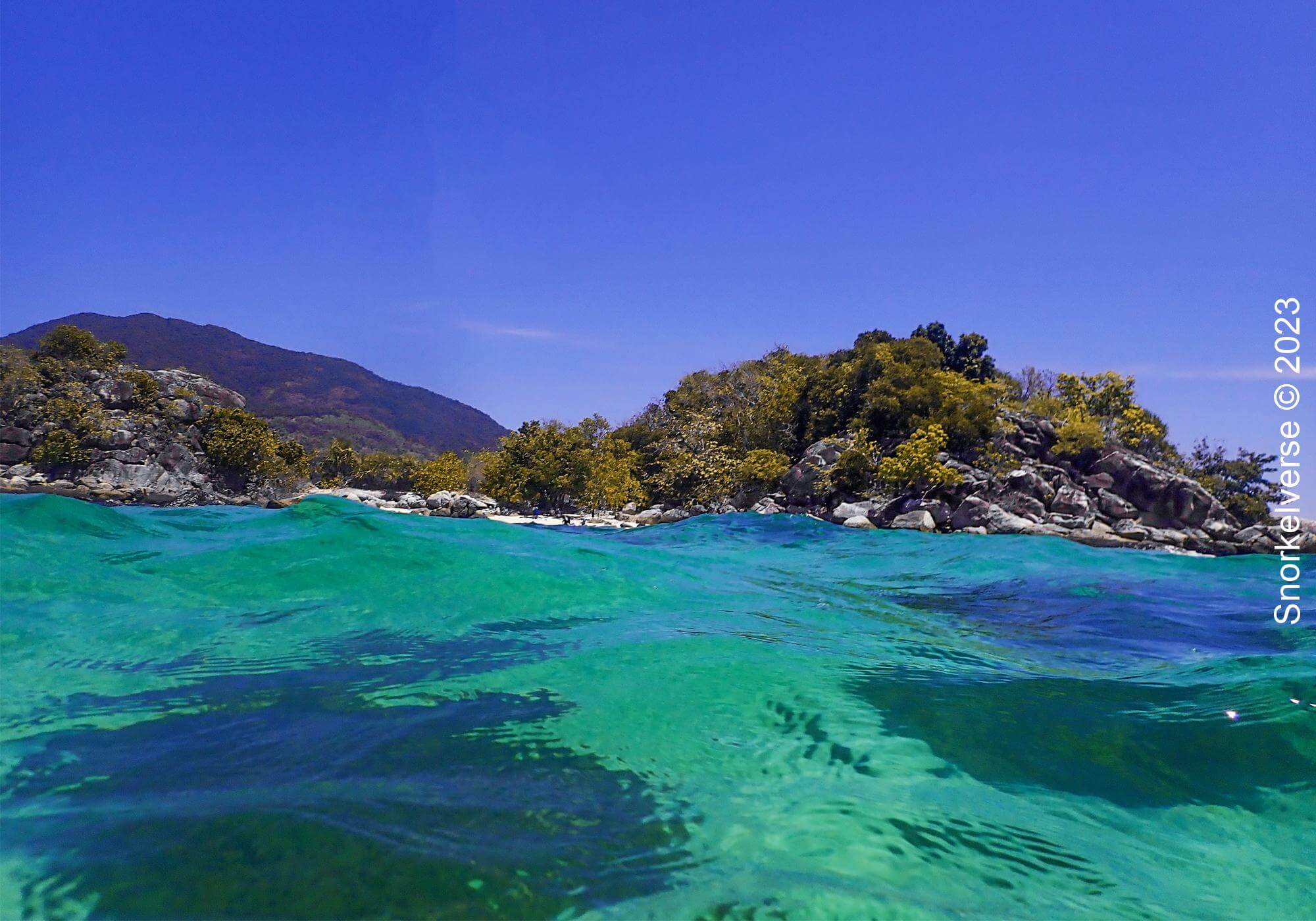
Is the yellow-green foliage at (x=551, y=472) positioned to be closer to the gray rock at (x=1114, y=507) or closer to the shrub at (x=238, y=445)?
the shrub at (x=238, y=445)

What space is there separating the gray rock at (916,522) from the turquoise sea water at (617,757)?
14.2m

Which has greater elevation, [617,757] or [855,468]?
[855,468]

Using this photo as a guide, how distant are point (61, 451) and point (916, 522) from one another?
3480 cm

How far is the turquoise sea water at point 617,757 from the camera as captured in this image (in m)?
1.69

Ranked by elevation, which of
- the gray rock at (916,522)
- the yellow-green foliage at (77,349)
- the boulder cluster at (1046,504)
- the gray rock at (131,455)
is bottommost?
the gray rock at (131,455)

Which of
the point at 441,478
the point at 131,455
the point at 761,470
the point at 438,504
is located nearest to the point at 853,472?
the point at 761,470

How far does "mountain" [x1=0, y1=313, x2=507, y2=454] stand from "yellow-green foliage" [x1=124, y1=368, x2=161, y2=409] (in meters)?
44.0

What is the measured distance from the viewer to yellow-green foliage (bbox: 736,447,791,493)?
84.3 ft

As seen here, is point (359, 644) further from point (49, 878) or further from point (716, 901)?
point (716, 901)

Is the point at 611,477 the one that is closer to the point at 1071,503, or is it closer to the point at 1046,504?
the point at 1046,504

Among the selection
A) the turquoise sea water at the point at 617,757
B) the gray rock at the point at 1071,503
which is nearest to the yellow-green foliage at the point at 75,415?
the turquoise sea water at the point at 617,757

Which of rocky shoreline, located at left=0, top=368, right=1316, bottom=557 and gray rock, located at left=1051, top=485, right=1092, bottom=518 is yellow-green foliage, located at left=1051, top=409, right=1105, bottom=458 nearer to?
rocky shoreline, located at left=0, top=368, right=1316, bottom=557

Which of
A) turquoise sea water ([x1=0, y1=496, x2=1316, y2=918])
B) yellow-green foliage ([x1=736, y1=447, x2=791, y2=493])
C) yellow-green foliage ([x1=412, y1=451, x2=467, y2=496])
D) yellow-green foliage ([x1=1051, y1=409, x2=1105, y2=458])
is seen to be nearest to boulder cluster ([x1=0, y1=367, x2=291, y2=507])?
yellow-green foliage ([x1=412, y1=451, x2=467, y2=496])

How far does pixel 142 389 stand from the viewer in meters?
33.7
